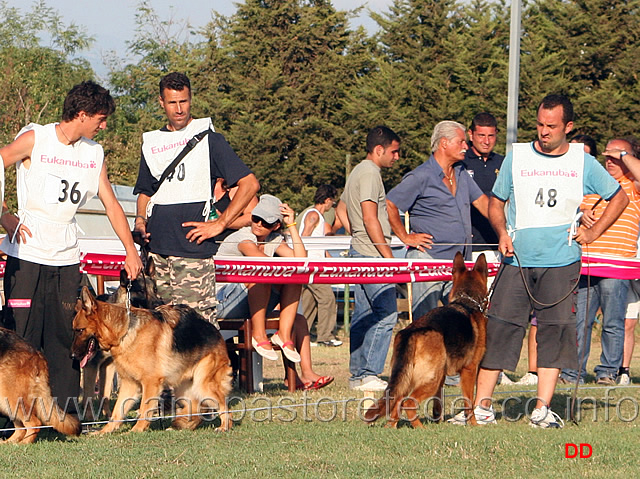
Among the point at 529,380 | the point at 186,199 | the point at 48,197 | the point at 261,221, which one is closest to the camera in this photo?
the point at 48,197

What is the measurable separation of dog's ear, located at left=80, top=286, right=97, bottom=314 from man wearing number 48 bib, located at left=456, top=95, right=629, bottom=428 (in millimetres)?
2728

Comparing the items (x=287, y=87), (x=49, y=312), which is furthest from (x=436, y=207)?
(x=287, y=87)

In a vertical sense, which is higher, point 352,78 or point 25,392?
point 352,78

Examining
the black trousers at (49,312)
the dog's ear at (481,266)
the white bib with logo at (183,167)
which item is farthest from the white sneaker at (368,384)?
the black trousers at (49,312)

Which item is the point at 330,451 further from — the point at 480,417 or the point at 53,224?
the point at 53,224

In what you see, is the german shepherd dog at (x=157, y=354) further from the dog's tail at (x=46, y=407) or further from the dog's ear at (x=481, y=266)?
the dog's ear at (x=481, y=266)

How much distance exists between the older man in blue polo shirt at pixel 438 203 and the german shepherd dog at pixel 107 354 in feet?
7.84

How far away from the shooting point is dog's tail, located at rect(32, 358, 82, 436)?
542 cm

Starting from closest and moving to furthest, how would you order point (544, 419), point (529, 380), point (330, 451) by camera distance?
point (330, 451) < point (544, 419) < point (529, 380)

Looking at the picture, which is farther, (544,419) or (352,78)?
(352,78)

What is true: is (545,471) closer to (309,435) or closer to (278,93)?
(309,435)

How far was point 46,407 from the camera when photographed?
5.44 meters

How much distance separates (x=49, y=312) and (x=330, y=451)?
2.06 metres

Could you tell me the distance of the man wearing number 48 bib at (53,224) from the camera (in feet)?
18.4
